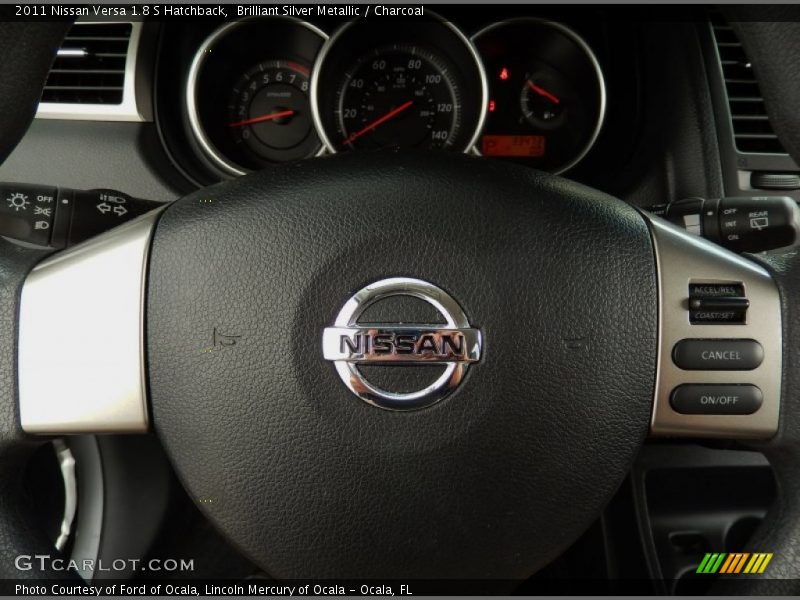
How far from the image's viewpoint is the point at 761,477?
1.47m

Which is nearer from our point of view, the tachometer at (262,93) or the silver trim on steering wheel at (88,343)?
the silver trim on steering wheel at (88,343)

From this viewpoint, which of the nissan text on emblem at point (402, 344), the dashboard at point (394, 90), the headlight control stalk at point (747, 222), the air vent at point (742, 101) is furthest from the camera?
the dashboard at point (394, 90)

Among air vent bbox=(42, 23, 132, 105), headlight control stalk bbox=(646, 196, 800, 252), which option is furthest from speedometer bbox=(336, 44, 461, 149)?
headlight control stalk bbox=(646, 196, 800, 252)

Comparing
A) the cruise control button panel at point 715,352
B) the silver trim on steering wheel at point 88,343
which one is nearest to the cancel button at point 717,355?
the cruise control button panel at point 715,352

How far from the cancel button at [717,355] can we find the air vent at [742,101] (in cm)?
78

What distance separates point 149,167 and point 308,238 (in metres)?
0.86

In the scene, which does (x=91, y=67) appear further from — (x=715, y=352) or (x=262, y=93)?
(x=715, y=352)

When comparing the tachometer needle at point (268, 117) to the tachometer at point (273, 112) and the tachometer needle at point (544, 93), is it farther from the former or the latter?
the tachometer needle at point (544, 93)

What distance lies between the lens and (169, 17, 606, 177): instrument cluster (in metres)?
1.66

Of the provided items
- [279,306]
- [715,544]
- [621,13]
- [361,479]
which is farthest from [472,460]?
[621,13]

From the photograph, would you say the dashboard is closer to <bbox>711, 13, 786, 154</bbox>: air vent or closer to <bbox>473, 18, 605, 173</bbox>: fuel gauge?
<bbox>473, 18, 605, 173</bbox>: fuel gauge

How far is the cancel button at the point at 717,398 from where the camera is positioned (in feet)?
2.73

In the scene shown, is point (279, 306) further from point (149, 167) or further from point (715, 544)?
point (715, 544)

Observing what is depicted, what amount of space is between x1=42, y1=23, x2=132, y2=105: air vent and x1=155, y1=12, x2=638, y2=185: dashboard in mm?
84
